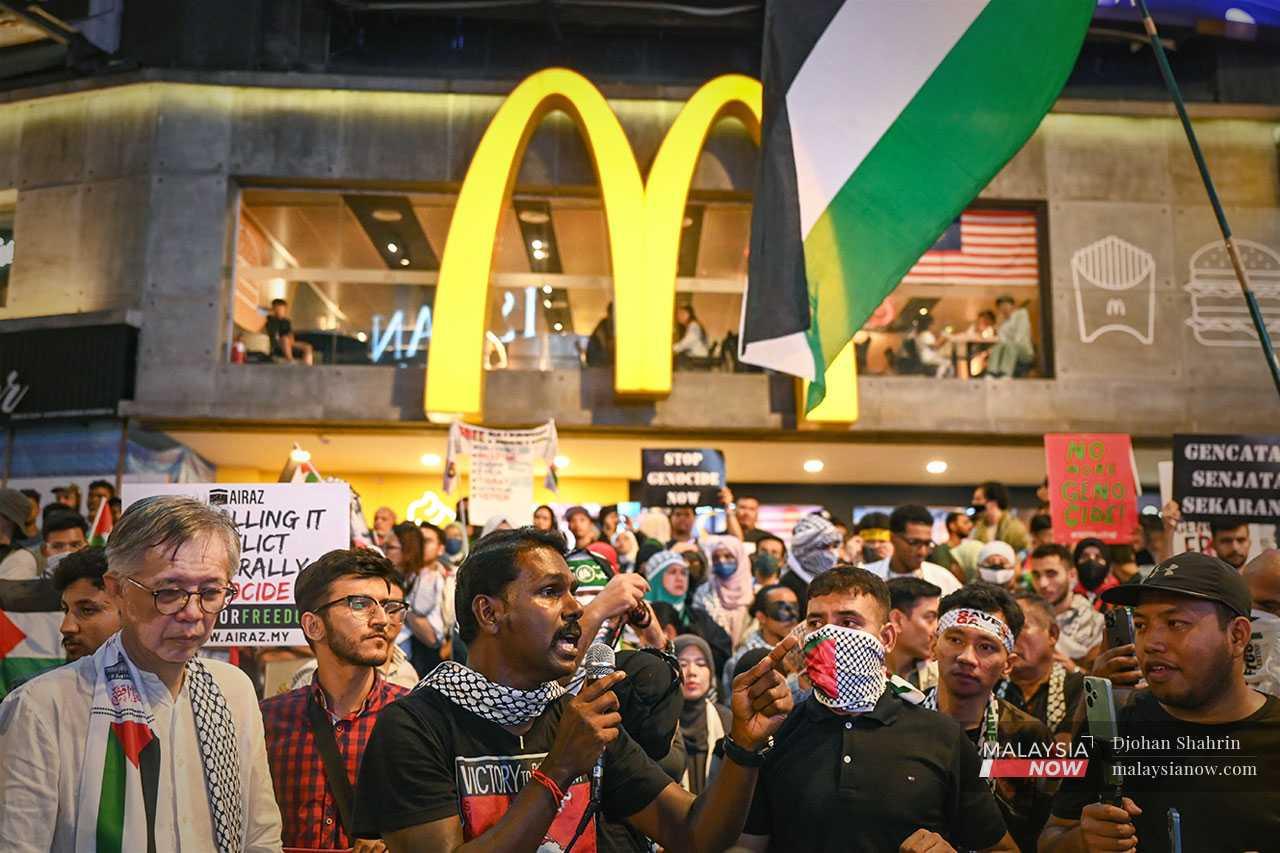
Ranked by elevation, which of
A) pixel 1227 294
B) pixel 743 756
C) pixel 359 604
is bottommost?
pixel 743 756

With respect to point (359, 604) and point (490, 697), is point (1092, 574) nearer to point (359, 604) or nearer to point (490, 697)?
point (359, 604)

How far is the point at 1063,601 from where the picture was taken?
328 inches

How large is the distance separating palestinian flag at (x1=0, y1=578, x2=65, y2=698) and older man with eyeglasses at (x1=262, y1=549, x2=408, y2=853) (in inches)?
80.4

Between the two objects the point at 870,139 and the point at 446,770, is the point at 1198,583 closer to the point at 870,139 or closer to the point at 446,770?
the point at 446,770

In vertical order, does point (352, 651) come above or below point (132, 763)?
above

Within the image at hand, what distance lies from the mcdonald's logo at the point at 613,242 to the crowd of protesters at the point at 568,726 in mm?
11179

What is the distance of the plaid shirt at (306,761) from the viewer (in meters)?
4.48

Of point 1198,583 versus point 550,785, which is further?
point 1198,583

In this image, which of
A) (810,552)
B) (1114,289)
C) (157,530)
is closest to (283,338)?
(810,552)

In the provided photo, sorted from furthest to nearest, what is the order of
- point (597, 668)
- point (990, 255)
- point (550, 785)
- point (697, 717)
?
1. point (990, 255)
2. point (697, 717)
3. point (597, 668)
4. point (550, 785)

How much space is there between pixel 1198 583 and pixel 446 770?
2.23m

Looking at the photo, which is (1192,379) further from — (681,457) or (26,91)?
(26,91)

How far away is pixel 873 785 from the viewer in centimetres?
376

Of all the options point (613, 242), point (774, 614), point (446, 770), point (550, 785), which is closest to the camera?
point (550, 785)
